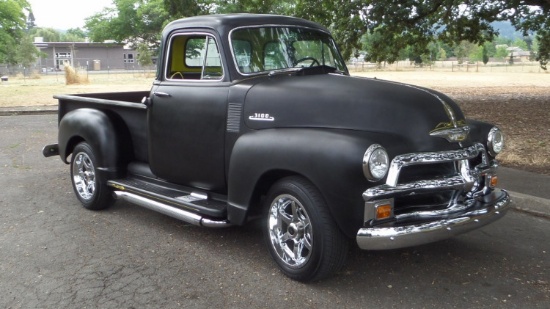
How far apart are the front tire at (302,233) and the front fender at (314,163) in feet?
0.33

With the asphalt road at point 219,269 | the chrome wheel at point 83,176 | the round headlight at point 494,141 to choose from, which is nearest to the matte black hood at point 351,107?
the round headlight at point 494,141

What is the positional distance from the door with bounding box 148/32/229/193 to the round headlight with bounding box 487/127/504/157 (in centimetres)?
219

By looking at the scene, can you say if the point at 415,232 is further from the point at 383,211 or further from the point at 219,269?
the point at 219,269

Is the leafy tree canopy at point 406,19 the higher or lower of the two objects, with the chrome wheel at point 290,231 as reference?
higher

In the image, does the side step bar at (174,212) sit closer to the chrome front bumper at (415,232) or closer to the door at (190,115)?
the door at (190,115)

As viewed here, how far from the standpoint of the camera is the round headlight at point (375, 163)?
12.3 ft

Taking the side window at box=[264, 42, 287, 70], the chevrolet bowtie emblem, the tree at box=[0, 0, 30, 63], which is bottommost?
the chevrolet bowtie emblem

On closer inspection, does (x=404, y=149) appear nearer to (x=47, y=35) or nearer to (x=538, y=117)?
(x=538, y=117)

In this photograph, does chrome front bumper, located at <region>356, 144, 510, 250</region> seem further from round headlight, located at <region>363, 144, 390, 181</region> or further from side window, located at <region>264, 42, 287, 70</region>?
side window, located at <region>264, 42, 287, 70</region>

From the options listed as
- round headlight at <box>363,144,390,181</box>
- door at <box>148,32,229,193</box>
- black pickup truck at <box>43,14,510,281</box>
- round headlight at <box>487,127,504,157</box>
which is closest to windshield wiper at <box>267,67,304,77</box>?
black pickup truck at <box>43,14,510,281</box>

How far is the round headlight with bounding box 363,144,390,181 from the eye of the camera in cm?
374

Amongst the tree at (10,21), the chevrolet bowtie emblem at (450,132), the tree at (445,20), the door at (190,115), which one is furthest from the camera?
the tree at (10,21)

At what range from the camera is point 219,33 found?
499 cm

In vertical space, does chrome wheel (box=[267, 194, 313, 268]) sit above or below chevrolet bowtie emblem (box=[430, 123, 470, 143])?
below
